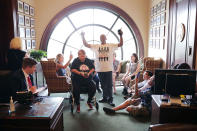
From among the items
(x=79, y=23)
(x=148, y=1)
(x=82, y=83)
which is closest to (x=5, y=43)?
(x=82, y=83)

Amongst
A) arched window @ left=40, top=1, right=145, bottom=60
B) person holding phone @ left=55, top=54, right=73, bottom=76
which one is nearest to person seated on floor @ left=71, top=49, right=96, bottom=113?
person holding phone @ left=55, top=54, right=73, bottom=76

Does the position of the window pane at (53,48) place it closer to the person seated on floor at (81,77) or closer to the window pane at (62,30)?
the window pane at (62,30)

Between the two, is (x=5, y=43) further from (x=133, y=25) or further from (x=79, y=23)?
(x=133, y=25)

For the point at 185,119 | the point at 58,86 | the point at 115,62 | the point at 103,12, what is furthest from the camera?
the point at 103,12

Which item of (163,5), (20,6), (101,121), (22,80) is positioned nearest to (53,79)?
(101,121)

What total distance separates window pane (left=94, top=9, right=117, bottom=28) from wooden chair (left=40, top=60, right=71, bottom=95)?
284 centimetres

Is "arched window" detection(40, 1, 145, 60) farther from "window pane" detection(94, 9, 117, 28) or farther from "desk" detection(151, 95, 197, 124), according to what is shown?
"desk" detection(151, 95, 197, 124)

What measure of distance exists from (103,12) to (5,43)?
329cm

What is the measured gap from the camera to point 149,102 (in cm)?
324

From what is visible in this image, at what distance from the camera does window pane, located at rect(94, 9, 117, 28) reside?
6.09 meters

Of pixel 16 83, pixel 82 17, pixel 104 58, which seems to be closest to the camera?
pixel 16 83

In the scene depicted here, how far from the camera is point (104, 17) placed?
6.15 metres

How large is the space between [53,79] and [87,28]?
9.09ft

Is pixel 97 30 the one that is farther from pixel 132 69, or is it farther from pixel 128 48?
pixel 132 69
